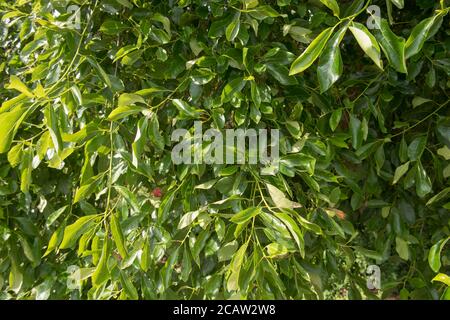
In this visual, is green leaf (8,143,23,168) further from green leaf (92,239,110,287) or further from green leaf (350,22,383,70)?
green leaf (350,22,383,70)

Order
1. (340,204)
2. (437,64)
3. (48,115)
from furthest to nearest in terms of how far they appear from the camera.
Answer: (340,204)
(437,64)
(48,115)

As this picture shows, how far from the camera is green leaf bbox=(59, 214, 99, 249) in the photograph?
0.75 meters

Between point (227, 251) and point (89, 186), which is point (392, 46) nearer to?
point (227, 251)

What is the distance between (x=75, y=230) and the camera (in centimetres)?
76

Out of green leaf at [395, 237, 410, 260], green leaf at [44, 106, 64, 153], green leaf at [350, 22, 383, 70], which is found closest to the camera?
green leaf at [350, 22, 383, 70]

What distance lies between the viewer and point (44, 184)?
1.13 m

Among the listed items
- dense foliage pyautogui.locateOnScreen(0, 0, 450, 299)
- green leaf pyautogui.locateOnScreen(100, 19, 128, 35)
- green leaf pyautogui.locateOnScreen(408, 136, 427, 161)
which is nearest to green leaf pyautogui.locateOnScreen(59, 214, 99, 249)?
dense foliage pyautogui.locateOnScreen(0, 0, 450, 299)

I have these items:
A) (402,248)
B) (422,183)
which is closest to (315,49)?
(422,183)

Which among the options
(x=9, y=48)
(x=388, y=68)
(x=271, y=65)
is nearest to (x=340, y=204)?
(x=388, y=68)

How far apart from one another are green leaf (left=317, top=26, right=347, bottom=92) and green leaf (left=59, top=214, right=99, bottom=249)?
415mm

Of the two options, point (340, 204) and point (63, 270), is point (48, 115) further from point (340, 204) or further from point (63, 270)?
point (340, 204)

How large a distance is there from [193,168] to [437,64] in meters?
0.52

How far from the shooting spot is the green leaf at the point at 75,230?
0.75 m

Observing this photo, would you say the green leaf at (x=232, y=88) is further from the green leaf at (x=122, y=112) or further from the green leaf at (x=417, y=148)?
the green leaf at (x=417, y=148)
